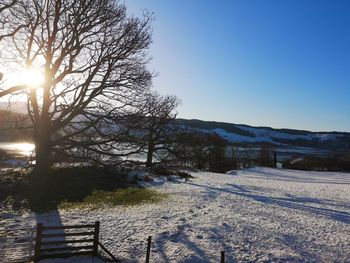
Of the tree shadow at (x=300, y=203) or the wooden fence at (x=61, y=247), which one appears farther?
the tree shadow at (x=300, y=203)

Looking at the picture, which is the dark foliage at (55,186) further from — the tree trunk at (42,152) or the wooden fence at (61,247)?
the wooden fence at (61,247)

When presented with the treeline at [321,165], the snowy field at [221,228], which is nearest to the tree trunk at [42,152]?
the snowy field at [221,228]

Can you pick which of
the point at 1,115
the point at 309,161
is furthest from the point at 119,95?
the point at 309,161

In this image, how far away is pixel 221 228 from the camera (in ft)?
56.1

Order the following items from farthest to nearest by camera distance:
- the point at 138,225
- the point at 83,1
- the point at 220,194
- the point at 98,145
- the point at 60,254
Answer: the point at 220,194 < the point at 98,145 < the point at 83,1 < the point at 138,225 < the point at 60,254

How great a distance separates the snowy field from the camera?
545 inches

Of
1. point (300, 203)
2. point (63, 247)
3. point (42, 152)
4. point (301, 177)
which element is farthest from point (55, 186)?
point (301, 177)

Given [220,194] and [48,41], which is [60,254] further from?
[220,194]

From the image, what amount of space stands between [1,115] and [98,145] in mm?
6127

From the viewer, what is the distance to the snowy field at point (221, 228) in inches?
545

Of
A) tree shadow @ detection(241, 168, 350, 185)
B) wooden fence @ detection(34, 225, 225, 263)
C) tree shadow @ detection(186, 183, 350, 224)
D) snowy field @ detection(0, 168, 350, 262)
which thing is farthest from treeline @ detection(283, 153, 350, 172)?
wooden fence @ detection(34, 225, 225, 263)

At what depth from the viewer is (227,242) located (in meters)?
15.1

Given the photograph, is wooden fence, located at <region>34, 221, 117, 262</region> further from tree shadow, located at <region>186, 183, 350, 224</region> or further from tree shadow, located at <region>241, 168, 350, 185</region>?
tree shadow, located at <region>241, 168, 350, 185</region>

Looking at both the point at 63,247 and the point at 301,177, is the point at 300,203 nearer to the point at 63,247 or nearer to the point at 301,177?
Result: the point at 63,247
